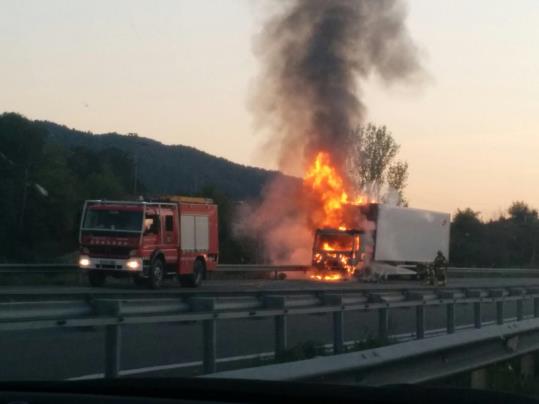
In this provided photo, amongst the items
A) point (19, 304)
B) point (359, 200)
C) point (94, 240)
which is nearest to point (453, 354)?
point (19, 304)

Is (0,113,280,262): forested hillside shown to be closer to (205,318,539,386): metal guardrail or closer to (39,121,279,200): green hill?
(205,318,539,386): metal guardrail

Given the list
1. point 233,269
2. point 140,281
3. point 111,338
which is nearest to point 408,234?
point 233,269

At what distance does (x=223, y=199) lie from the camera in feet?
236

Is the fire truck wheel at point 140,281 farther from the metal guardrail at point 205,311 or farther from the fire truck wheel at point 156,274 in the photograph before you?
the metal guardrail at point 205,311

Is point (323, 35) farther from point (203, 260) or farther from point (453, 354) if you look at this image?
point (453, 354)

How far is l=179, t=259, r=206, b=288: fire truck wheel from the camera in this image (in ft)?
108

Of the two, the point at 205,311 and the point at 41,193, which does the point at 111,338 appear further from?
the point at 41,193

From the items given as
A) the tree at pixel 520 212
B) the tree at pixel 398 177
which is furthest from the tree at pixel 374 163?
the tree at pixel 520 212

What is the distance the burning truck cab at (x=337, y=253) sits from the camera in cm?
4228

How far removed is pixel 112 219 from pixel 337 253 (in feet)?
47.9

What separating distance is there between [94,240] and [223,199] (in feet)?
137

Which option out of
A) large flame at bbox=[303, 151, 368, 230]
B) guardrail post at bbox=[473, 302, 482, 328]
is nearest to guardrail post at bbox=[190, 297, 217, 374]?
guardrail post at bbox=[473, 302, 482, 328]

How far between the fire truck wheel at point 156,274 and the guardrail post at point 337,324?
684 inches

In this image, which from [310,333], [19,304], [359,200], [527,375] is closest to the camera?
[19,304]
